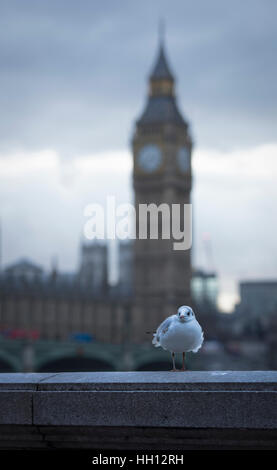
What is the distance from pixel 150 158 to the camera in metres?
125

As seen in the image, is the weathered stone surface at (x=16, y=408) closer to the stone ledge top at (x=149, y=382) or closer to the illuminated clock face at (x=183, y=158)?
the stone ledge top at (x=149, y=382)

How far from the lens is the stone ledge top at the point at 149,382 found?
6227 mm

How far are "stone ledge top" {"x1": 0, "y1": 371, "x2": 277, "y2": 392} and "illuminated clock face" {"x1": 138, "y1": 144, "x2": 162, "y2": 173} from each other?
385ft

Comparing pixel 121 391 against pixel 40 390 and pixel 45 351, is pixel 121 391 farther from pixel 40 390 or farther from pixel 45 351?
pixel 45 351

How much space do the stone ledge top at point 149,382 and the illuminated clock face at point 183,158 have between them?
391 feet

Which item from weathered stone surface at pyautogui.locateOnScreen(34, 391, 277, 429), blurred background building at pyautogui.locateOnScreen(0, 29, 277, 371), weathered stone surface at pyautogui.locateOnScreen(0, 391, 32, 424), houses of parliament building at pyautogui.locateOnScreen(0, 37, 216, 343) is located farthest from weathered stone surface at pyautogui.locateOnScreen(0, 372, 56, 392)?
houses of parliament building at pyautogui.locateOnScreen(0, 37, 216, 343)

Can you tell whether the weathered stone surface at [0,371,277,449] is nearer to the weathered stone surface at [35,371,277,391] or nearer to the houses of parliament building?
the weathered stone surface at [35,371,277,391]

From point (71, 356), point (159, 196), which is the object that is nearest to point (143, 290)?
point (159, 196)

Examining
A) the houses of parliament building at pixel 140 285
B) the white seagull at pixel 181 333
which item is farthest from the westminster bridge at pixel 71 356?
the white seagull at pixel 181 333

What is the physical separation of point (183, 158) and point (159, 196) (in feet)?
25.4

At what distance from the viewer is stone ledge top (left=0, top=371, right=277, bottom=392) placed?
6227mm

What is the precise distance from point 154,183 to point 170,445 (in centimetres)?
11857

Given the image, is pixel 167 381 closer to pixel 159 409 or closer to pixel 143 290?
pixel 159 409
